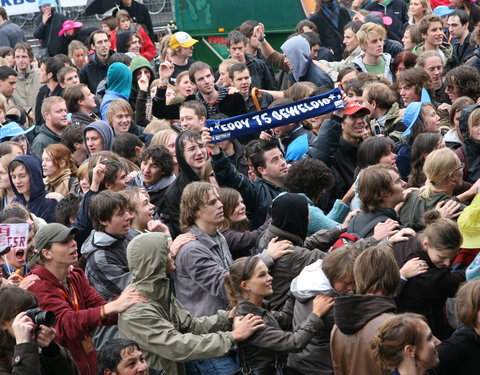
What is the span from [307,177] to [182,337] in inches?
85.8

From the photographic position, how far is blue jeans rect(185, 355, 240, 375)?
6.21 metres

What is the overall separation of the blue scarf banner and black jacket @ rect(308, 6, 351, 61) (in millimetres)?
7223

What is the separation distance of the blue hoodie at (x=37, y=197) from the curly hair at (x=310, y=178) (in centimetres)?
257

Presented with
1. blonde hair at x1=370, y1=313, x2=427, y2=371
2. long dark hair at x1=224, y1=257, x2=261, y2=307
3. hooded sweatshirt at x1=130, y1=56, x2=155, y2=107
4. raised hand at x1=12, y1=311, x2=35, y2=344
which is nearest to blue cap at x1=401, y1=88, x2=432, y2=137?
long dark hair at x1=224, y1=257, x2=261, y2=307

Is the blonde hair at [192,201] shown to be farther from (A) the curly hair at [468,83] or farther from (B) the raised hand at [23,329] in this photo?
(A) the curly hair at [468,83]

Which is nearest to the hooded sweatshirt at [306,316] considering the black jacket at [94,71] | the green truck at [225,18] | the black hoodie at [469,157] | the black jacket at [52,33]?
the black hoodie at [469,157]

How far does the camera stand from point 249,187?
8148 millimetres

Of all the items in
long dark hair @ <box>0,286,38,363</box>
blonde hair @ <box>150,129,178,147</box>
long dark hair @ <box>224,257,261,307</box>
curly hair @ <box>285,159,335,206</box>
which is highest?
long dark hair @ <box>0,286,38,363</box>

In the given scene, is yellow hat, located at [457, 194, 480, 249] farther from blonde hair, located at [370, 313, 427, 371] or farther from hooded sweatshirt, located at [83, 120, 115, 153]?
hooded sweatshirt, located at [83, 120, 115, 153]

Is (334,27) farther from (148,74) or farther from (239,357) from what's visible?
(239,357)

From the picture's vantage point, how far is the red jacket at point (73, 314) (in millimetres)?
6105

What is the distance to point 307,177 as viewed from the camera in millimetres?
7578

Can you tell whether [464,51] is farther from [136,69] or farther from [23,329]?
[23,329]

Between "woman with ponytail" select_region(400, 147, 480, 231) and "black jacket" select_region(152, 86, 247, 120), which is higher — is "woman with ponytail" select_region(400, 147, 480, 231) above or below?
above
